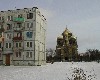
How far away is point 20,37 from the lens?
6103 centimetres

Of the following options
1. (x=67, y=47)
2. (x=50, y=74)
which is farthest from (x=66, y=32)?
(x=50, y=74)

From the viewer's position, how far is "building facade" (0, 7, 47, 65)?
60531mm

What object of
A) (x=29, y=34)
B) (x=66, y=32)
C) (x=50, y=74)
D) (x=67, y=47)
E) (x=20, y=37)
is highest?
(x=66, y=32)

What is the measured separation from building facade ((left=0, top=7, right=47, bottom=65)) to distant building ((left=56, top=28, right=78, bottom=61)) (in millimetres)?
64604

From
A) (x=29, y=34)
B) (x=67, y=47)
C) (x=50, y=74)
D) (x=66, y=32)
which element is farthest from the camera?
(x=66, y=32)

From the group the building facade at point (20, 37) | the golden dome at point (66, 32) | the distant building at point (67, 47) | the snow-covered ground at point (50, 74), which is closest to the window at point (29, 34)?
the building facade at point (20, 37)

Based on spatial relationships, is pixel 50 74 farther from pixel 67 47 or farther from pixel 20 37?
pixel 67 47

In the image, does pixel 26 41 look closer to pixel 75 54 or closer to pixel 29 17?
pixel 29 17

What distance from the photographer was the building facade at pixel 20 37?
199ft

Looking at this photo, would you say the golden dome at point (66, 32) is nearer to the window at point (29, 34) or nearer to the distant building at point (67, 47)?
the distant building at point (67, 47)

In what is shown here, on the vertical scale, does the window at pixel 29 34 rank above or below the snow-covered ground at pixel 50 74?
above

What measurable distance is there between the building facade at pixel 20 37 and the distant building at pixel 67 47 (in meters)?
64.6

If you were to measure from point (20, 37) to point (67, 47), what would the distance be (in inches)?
2937

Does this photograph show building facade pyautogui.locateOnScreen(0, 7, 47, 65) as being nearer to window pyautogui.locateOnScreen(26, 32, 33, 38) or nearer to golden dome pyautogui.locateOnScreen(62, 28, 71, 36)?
window pyautogui.locateOnScreen(26, 32, 33, 38)
